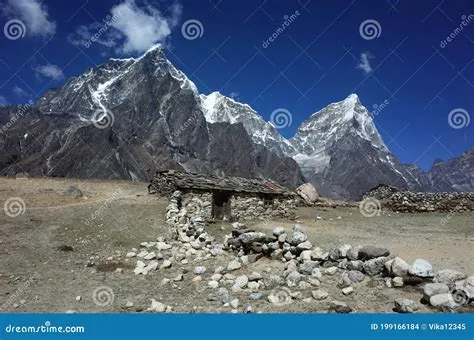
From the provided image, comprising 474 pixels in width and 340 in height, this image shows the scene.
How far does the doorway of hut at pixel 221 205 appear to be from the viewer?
2762 centimetres

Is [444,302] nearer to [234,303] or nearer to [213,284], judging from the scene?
[234,303]

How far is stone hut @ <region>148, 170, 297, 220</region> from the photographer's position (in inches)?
1045

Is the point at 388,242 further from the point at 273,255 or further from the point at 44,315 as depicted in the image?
the point at 44,315

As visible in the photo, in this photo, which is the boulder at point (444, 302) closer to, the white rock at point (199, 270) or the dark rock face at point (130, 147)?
the white rock at point (199, 270)

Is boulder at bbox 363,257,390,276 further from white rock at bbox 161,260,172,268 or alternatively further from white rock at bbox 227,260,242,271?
white rock at bbox 161,260,172,268

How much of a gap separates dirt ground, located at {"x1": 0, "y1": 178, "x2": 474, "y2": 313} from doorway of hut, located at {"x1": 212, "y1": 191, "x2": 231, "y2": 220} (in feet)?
6.03

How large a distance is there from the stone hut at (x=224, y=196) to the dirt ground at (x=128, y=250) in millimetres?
1313

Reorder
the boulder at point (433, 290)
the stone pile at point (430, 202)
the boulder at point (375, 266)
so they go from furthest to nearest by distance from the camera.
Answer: the stone pile at point (430, 202) < the boulder at point (375, 266) < the boulder at point (433, 290)

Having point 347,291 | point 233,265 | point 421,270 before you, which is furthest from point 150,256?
point 421,270

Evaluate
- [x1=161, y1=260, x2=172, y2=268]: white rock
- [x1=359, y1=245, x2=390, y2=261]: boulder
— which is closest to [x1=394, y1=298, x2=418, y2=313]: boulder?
[x1=359, y1=245, x2=390, y2=261]: boulder

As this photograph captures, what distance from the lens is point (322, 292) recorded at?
472 inches

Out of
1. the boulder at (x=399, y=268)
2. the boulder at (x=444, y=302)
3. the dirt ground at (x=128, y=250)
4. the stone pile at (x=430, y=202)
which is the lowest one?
the dirt ground at (x=128, y=250)

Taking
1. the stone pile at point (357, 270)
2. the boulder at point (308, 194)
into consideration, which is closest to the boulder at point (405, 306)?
the stone pile at point (357, 270)

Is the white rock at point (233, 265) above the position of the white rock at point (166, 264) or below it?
above
